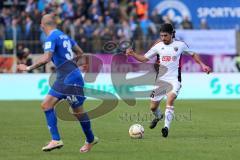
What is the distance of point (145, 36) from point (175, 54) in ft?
47.6

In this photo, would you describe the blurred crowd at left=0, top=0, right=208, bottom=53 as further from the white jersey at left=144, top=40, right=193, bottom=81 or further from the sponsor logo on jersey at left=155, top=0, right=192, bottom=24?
the white jersey at left=144, top=40, right=193, bottom=81

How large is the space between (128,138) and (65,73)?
2.82 m

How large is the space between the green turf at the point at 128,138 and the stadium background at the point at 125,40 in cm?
10

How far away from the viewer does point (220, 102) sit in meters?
26.3

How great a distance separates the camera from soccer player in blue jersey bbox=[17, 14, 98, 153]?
40.3 ft

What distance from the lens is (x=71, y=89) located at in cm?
1242

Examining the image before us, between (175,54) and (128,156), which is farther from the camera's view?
(175,54)

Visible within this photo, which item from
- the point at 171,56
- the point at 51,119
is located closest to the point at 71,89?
the point at 51,119

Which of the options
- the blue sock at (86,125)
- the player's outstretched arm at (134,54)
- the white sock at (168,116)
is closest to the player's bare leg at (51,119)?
the blue sock at (86,125)

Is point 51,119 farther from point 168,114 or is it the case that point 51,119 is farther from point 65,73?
point 168,114

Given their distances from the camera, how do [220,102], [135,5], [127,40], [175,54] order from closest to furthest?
[175,54], [220,102], [127,40], [135,5]

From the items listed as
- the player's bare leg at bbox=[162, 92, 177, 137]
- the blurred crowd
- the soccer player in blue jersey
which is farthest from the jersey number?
the blurred crowd

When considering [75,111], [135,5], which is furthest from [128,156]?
[135,5]

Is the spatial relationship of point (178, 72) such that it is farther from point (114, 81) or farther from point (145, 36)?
point (145, 36)
